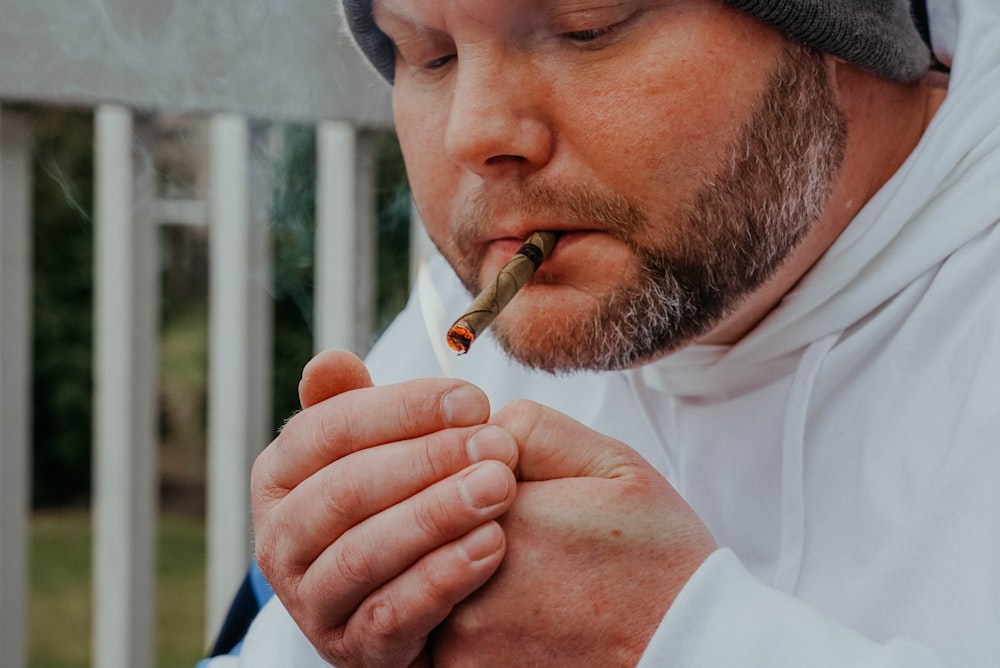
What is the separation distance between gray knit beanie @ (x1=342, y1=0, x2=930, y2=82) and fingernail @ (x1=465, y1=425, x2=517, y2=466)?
1.97 ft

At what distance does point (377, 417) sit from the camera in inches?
42.6

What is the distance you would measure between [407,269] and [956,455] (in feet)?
6.40

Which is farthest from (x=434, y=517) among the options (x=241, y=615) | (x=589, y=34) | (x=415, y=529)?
(x=241, y=615)

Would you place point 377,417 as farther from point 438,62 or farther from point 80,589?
point 80,589

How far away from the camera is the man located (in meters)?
1.07

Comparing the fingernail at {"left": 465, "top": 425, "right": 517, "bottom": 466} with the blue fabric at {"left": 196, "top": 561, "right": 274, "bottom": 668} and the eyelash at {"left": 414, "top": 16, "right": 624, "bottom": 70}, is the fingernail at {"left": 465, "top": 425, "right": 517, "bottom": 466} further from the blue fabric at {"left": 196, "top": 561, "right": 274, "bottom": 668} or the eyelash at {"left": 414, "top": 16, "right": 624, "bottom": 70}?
the blue fabric at {"left": 196, "top": 561, "right": 274, "bottom": 668}

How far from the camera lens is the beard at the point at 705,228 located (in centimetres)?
132

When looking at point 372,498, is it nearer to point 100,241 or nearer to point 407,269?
point 100,241

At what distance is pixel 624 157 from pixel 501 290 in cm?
24

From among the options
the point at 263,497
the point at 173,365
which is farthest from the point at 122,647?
the point at 173,365

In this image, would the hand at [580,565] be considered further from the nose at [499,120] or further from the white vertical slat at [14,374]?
the white vertical slat at [14,374]

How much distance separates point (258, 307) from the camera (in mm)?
2488

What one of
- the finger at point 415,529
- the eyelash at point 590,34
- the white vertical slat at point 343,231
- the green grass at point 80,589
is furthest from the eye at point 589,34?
the green grass at point 80,589

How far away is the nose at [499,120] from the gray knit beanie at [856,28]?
26 cm
